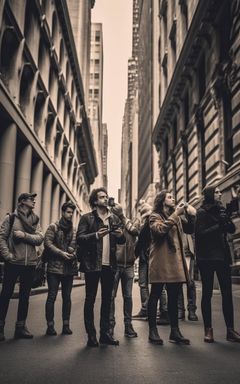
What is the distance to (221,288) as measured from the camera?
6.02 metres

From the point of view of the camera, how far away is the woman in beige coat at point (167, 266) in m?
5.80

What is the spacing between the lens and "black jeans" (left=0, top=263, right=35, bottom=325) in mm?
6156

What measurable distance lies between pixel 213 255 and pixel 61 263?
2404mm

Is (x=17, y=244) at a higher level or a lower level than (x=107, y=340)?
higher

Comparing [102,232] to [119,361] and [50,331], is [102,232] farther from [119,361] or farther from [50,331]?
[50,331]

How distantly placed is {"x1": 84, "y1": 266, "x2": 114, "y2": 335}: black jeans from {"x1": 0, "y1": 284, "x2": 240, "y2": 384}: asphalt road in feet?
1.10

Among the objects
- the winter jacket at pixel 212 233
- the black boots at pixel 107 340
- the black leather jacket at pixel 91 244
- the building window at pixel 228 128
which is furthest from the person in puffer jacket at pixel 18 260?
the building window at pixel 228 128

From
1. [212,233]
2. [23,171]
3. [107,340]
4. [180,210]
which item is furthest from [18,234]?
[23,171]

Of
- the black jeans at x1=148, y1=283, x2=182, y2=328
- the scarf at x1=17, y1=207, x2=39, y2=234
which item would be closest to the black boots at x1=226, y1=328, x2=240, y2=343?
the black jeans at x1=148, y1=283, x2=182, y2=328

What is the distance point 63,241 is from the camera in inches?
283

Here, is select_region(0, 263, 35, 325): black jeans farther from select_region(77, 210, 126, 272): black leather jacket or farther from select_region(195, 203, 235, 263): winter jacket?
select_region(195, 203, 235, 263): winter jacket

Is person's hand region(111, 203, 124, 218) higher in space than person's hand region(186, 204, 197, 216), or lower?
lower

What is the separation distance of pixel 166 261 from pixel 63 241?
2014 millimetres

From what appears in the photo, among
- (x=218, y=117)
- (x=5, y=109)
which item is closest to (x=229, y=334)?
(x=5, y=109)
